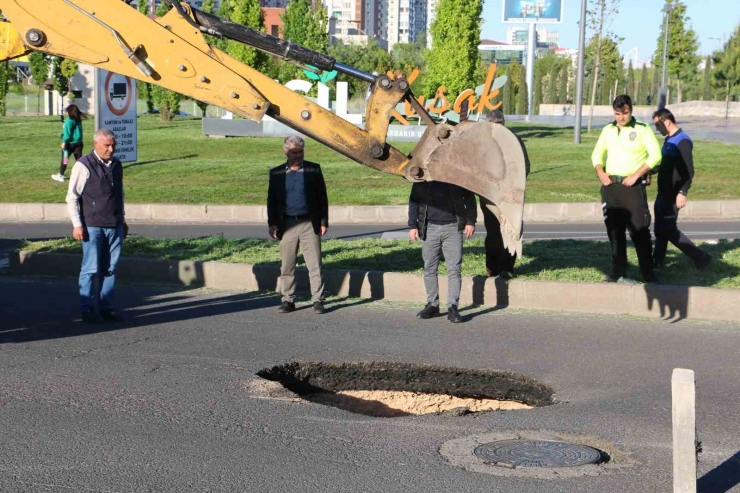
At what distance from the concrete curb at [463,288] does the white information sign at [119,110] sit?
6.25 feet

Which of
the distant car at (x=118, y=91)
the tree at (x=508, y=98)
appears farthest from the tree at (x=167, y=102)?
the distant car at (x=118, y=91)

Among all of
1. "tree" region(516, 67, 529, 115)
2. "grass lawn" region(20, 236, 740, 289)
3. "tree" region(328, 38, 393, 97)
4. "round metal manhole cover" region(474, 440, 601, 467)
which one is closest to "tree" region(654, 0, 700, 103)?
"tree" region(516, 67, 529, 115)

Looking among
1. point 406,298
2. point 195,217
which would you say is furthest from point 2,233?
point 406,298

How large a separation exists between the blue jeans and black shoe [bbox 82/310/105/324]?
0.04 meters

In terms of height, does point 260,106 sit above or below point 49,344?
above

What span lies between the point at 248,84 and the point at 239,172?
744 inches

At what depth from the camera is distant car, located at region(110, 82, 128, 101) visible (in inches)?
543

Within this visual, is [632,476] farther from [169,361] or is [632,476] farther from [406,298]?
[406,298]

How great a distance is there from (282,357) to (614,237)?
428 cm

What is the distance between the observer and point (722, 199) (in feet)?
69.8

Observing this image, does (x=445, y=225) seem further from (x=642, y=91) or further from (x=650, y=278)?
(x=642, y=91)

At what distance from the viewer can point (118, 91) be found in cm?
1391

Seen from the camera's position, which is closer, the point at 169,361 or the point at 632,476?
the point at 632,476

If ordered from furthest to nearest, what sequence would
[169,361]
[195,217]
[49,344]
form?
[195,217], [49,344], [169,361]
